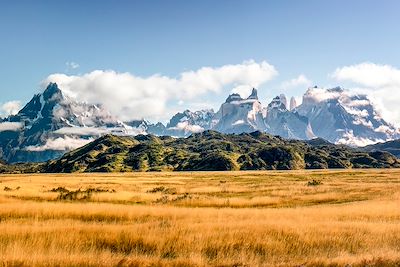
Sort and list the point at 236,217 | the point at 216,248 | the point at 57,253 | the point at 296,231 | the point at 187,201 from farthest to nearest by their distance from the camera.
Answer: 1. the point at 187,201
2. the point at 236,217
3. the point at 296,231
4. the point at 216,248
5. the point at 57,253

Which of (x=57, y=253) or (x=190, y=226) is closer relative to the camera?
(x=57, y=253)

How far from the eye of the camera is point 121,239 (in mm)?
22703

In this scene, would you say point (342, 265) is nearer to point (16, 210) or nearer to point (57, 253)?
point (57, 253)

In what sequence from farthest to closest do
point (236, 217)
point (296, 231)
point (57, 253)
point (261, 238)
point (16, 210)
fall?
point (16, 210) < point (236, 217) < point (296, 231) < point (261, 238) < point (57, 253)

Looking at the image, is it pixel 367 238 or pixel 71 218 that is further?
pixel 71 218

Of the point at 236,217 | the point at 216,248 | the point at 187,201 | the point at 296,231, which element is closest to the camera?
the point at 216,248

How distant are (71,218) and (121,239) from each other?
1285 cm

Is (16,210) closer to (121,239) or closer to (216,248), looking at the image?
(121,239)

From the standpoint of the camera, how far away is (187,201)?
51906 millimetres

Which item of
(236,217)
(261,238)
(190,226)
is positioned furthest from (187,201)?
(261,238)

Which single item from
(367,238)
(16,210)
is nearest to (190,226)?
(367,238)

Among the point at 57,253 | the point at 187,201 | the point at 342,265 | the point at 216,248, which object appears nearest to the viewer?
the point at 342,265

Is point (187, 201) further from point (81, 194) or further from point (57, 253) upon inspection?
point (57, 253)

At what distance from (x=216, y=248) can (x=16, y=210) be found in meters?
20.4
